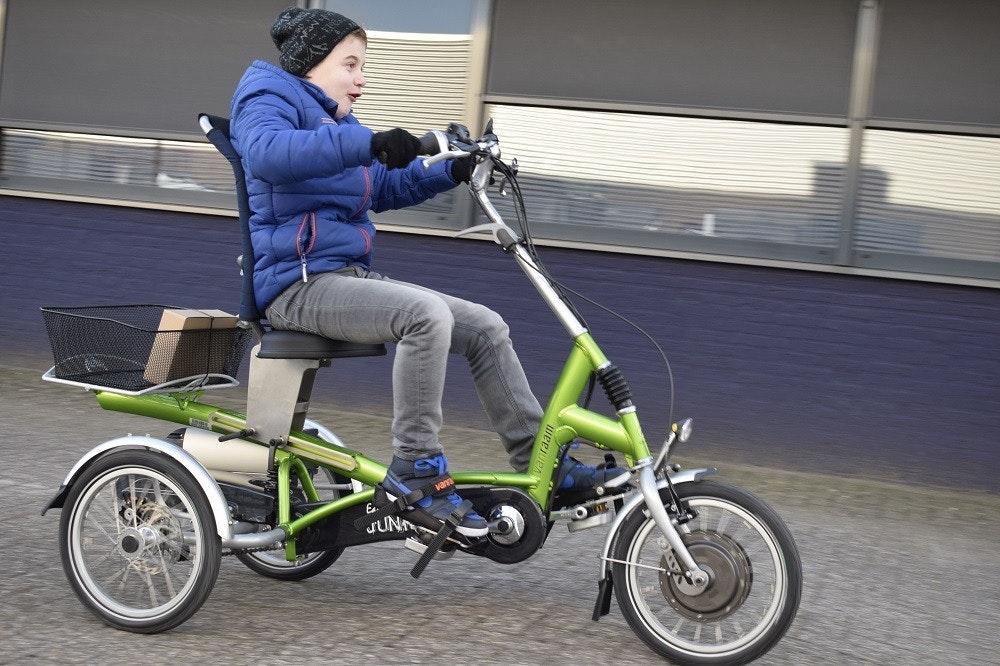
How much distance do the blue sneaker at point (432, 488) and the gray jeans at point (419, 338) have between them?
40mm

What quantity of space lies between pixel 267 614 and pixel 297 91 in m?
1.69

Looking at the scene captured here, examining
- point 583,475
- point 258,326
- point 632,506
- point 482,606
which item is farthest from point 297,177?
point 482,606

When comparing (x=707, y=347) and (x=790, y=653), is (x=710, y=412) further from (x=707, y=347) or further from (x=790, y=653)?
(x=790, y=653)

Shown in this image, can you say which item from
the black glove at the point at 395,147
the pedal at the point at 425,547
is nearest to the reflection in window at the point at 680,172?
the pedal at the point at 425,547

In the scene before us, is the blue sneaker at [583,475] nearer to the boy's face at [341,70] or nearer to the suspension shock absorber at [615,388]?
the suspension shock absorber at [615,388]

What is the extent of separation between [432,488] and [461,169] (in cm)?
110

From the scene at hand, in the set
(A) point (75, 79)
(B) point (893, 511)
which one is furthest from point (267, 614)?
(A) point (75, 79)

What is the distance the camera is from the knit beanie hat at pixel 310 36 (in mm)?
3883

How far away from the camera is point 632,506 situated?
11.6ft

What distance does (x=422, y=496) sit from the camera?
12.0ft

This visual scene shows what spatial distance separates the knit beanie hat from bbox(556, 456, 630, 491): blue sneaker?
1.54 meters

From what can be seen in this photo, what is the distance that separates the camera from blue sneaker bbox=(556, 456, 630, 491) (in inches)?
146

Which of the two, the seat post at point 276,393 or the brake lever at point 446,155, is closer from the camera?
the brake lever at point 446,155

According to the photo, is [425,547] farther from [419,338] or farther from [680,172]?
[680,172]
